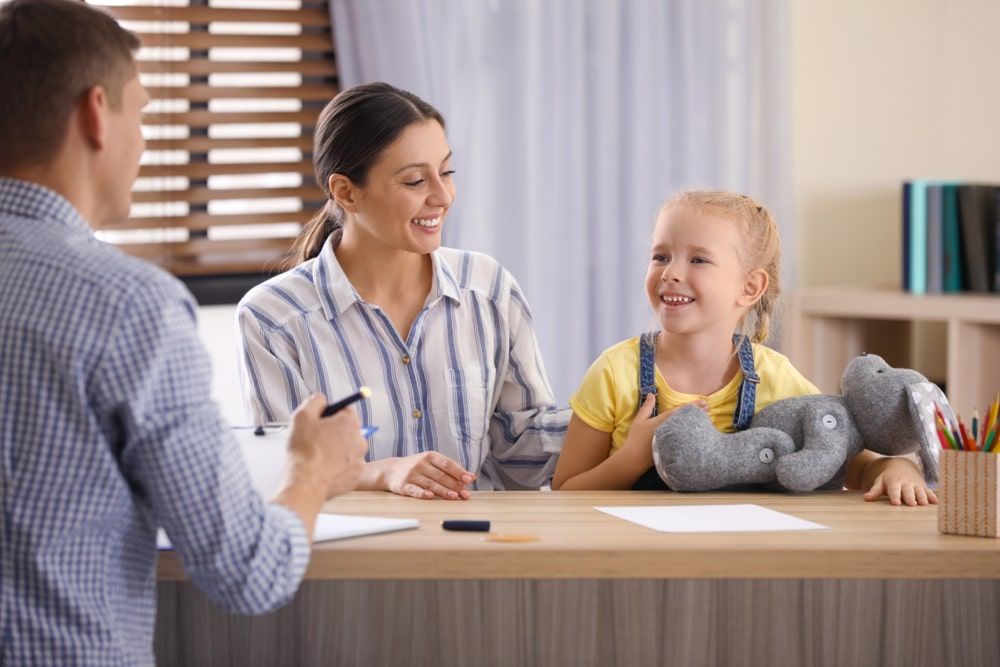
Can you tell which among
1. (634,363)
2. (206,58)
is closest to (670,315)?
(634,363)

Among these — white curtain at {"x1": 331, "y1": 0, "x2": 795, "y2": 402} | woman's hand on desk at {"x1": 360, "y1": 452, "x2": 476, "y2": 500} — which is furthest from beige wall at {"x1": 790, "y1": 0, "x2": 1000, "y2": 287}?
woman's hand on desk at {"x1": 360, "y1": 452, "x2": 476, "y2": 500}

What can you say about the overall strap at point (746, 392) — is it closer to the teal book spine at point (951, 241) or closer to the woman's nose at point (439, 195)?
the woman's nose at point (439, 195)

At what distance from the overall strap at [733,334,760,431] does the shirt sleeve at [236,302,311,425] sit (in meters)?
0.66

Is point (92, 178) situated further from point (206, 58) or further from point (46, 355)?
point (206, 58)

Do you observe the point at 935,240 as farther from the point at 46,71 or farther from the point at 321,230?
the point at 46,71

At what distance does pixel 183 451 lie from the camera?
3.38 feet

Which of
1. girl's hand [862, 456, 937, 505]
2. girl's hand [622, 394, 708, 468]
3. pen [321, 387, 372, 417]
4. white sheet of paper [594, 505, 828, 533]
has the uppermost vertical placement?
pen [321, 387, 372, 417]

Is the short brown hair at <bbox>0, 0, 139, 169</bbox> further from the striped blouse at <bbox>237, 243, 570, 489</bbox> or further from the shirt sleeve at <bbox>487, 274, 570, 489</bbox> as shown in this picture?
the shirt sleeve at <bbox>487, 274, 570, 489</bbox>

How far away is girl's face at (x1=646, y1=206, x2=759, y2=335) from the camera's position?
1820 mm

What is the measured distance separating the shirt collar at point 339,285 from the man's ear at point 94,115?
3.18 feet

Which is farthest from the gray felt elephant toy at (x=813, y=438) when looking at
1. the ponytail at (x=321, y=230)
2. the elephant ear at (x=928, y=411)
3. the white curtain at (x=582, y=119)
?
the white curtain at (x=582, y=119)

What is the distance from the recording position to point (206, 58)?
313 centimetres

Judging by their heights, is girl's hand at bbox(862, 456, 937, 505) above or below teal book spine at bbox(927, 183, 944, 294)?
below

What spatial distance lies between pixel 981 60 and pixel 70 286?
10.9 feet
